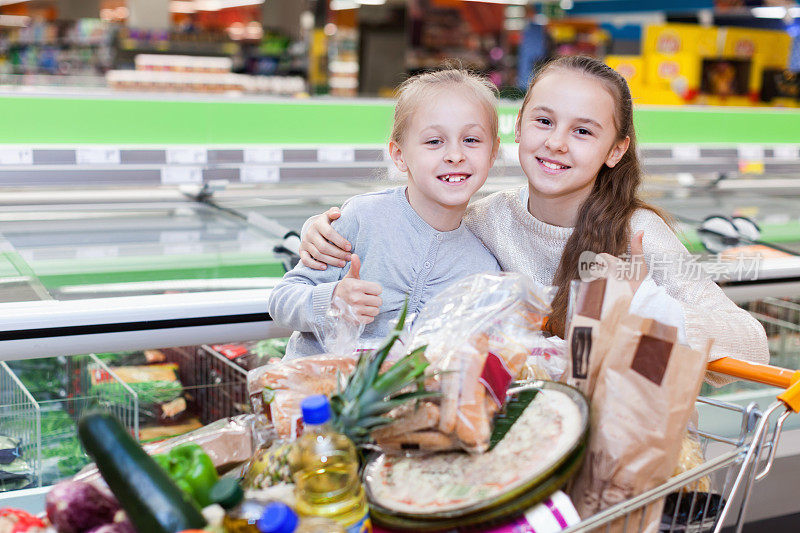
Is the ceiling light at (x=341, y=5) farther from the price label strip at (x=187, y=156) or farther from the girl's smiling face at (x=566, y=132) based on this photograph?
the girl's smiling face at (x=566, y=132)

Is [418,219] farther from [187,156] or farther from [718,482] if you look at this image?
[187,156]

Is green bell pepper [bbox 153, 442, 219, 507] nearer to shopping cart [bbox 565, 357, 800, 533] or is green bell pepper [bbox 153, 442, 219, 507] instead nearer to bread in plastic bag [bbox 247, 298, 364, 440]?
bread in plastic bag [bbox 247, 298, 364, 440]

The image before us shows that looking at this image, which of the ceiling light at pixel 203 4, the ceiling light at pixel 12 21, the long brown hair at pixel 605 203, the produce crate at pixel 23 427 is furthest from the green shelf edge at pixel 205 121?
the ceiling light at pixel 12 21

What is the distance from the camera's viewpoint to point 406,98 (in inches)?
70.9

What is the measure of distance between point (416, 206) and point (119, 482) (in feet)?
3.56

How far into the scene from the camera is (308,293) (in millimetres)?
1655

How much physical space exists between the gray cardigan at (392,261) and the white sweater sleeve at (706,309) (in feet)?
1.28

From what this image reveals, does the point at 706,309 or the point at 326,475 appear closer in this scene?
the point at 326,475

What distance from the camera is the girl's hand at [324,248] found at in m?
1.77

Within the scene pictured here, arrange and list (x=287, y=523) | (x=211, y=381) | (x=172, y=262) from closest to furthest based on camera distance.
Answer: (x=287, y=523)
(x=172, y=262)
(x=211, y=381)

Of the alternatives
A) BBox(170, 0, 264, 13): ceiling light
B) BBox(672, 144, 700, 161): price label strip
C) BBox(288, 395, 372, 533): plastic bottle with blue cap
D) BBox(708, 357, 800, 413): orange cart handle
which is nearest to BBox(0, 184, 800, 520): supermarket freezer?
BBox(672, 144, 700, 161): price label strip

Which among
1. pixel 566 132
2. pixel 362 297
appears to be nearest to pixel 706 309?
pixel 566 132

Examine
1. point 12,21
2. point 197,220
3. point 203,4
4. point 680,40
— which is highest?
point 203,4

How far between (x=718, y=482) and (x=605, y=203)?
0.72m
